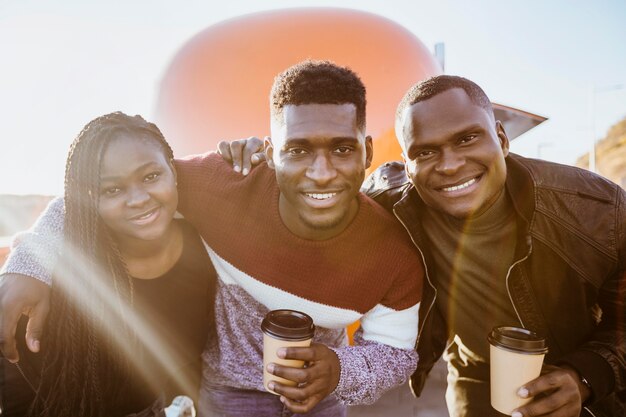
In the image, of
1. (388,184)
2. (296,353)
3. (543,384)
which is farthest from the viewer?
(388,184)

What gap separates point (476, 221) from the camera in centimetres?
245

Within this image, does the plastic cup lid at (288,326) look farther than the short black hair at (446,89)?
No

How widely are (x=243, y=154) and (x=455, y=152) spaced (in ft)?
3.93

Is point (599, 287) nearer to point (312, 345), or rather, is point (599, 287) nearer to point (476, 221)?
point (476, 221)

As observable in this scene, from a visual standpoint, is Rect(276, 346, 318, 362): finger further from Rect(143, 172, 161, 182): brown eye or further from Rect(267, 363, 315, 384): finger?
Rect(143, 172, 161, 182): brown eye

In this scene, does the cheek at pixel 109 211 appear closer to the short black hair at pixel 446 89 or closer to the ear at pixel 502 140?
the short black hair at pixel 446 89

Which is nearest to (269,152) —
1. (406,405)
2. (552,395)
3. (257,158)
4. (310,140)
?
(257,158)

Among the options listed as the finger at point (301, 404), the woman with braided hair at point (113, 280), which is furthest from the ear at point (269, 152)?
the finger at point (301, 404)

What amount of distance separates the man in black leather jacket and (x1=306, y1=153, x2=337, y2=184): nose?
1.69ft

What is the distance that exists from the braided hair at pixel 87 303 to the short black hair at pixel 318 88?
28.9 inches

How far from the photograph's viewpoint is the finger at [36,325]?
1889 mm

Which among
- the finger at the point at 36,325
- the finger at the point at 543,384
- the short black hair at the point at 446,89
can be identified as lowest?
the finger at the point at 543,384

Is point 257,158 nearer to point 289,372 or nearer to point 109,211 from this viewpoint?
point 109,211

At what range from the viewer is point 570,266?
231 cm
